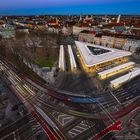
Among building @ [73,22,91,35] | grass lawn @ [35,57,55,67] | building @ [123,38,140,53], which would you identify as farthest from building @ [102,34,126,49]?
grass lawn @ [35,57,55,67]

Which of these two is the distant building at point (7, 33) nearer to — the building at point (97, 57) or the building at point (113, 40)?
the building at point (97, 57)

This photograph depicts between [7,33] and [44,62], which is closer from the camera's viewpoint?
[44,62]

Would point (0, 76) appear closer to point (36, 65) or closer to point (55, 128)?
point (36, 65)

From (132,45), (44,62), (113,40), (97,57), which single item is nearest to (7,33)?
(44,62)

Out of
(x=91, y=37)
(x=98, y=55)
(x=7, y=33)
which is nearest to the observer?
(x=98, y=55)

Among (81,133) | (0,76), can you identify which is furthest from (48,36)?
(81,133)

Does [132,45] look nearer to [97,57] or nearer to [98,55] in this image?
[98,55]
